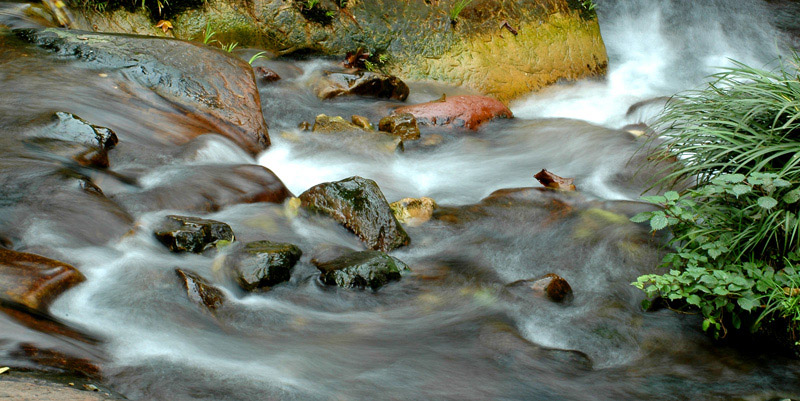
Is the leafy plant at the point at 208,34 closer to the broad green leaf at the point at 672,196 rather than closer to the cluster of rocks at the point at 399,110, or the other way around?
the cluster of rocks at the point at 399,110

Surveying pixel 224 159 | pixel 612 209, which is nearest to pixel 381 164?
pixel 224 159

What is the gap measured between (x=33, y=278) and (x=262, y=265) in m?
1.19

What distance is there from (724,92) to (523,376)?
2.37 meters

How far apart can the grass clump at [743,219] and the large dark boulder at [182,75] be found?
364cm

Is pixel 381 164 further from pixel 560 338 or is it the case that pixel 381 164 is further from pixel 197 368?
pixel 197 368

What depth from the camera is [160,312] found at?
3018 mm

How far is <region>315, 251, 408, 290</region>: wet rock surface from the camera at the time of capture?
3721 mm

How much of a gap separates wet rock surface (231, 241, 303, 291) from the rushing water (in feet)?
0.28

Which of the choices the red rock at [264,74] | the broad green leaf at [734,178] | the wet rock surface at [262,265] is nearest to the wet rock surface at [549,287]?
the broad green leaf at [734,178]

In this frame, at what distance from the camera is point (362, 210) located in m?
4.42

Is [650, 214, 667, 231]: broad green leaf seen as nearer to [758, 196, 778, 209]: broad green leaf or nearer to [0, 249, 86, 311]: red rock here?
[758, 196, 778, 209]: broad green leaf

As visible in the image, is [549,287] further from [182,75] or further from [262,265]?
[182,75]

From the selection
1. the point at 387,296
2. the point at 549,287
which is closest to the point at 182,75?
the point at 387,296

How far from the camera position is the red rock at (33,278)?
261 centimetres
